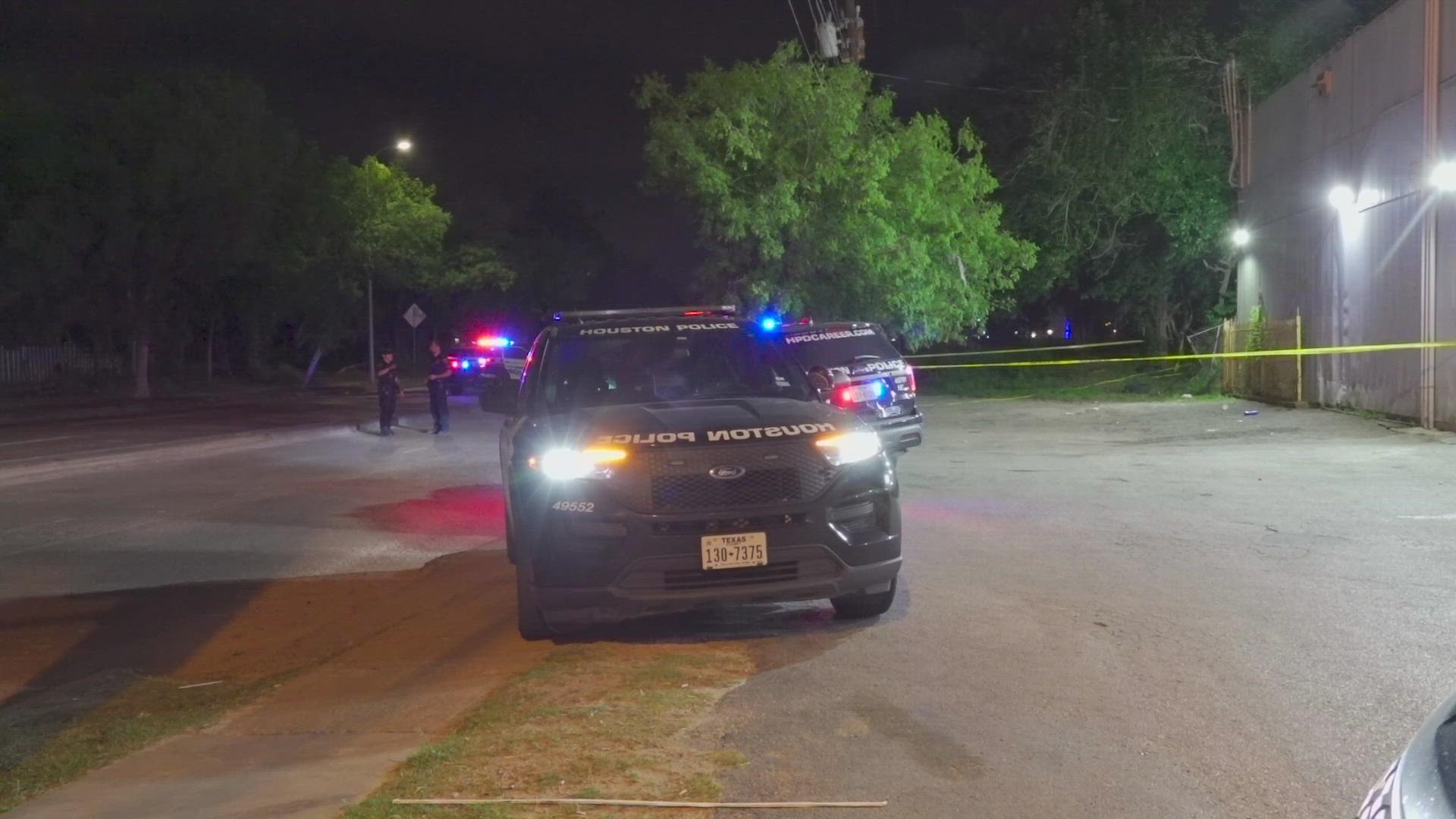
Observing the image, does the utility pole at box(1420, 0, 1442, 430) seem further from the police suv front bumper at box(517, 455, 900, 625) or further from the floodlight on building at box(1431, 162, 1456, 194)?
the police suv front bumper at box(517, 455, 900, 625)

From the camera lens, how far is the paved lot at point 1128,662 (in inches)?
215

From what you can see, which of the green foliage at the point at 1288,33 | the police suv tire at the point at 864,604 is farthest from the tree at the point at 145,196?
the police suv tire at the point at 864,604

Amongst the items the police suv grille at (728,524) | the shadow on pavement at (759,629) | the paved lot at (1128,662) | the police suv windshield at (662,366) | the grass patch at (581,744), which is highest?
the police suv windshield at (662,366)

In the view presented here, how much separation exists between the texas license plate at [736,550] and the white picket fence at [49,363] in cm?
4308

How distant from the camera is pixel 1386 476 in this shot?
15.0 m

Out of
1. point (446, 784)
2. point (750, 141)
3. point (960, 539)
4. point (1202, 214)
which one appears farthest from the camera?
point (1202, 214)

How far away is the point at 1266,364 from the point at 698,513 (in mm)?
24647

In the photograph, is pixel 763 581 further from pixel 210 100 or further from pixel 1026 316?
pixel 1026 316

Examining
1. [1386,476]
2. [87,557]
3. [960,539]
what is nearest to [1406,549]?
[960,539]

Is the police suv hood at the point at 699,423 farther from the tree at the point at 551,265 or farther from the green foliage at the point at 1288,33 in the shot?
the tree at the point at 551,265

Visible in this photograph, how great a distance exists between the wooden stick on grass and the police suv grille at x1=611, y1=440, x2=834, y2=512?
7.56 feet

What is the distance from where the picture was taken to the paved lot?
546 cm

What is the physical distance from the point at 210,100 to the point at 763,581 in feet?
125

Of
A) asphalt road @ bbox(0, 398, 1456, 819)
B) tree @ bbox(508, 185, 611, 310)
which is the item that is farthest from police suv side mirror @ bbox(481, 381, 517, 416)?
tree @ bbox(508, 185, 611, 310)
